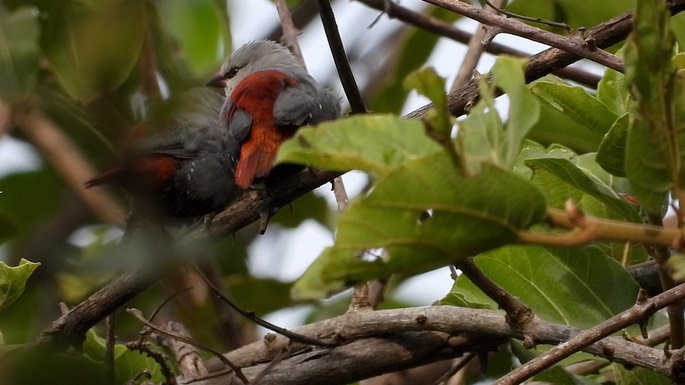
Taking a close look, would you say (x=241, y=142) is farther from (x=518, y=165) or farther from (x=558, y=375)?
(x=558, y=375)

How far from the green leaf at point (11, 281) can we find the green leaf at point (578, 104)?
1.11m

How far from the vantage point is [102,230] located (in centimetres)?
120

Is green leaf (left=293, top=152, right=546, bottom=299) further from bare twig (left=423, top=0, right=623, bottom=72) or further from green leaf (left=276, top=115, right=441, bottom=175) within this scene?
bare twig (left=423, top=0, right=623, bottom=72)

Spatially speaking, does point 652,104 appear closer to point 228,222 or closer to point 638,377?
point 638,377

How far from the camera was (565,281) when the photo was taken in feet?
7.13

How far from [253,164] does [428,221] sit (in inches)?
91.1

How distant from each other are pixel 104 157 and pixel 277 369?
158cm

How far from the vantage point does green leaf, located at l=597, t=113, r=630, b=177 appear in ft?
5.56

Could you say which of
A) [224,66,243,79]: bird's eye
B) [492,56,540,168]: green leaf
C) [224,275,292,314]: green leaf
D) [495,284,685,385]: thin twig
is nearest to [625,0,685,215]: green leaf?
[492,56,540,168]: green leaf

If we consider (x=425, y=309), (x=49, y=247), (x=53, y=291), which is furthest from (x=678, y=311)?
(x=49, y=247)

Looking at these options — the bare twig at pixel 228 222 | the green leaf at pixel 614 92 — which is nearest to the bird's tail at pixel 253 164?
the bare twig at pixel 228 222

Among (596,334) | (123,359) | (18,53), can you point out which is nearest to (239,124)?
(123,359)

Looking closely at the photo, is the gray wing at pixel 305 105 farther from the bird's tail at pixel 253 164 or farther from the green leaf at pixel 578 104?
the green leaf at pixel 578 104

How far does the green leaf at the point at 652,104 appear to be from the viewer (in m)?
1.06
